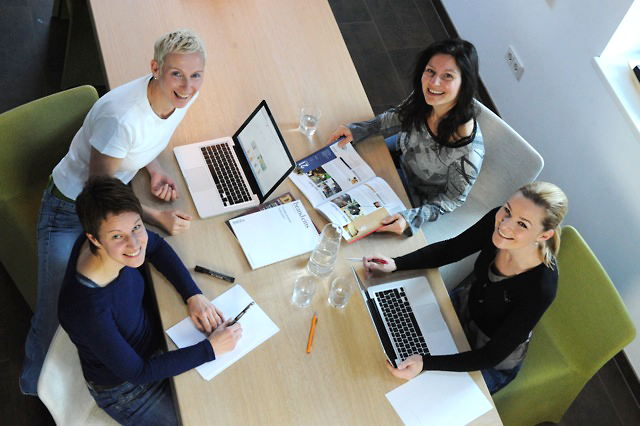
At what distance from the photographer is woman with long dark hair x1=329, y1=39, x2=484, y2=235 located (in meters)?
2.53

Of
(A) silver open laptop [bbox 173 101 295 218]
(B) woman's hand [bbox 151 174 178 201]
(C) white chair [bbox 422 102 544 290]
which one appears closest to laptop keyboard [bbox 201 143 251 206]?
(A) silver open laptop [bbox 173 101 295 218]

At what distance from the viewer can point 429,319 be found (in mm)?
2258

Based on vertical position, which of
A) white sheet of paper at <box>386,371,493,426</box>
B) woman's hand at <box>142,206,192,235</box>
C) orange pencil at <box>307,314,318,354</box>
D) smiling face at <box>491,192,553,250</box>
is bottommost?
white sheet of paper at <box>386,371,493,426</box>

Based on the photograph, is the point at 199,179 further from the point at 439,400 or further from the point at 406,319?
the point at 439,400

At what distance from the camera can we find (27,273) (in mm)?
2699

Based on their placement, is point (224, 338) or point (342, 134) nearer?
point (224, 338)

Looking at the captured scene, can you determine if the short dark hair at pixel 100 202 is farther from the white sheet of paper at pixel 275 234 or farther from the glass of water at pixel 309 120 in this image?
the glass of water at pixel 309 120

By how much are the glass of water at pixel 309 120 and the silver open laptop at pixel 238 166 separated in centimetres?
27

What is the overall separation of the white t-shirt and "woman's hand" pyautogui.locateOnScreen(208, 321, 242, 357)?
71cm

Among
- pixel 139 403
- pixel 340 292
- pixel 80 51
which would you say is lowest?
pixel 139 403

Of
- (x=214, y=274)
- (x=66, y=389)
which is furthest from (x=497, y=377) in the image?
(x=66, y=389)

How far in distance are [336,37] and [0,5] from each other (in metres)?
2.30

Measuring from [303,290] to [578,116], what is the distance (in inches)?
79.4

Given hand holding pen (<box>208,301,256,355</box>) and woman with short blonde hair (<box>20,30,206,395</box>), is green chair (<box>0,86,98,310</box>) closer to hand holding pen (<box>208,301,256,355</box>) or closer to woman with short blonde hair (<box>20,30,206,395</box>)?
woman with short blonde hair (<box>20,30,206,395</box>)
